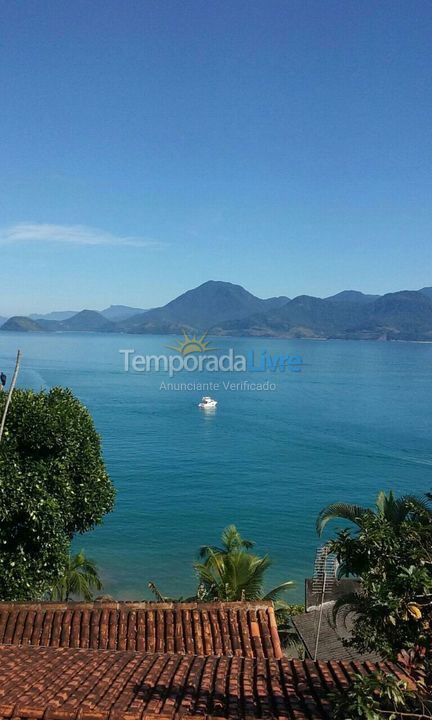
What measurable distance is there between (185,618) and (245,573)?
18.6 ft

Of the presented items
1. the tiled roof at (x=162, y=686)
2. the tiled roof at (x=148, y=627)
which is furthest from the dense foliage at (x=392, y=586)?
the tiled roof at (x=148, y=627)

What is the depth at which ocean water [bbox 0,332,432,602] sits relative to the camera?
129 feet

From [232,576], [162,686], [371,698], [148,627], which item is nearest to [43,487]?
[148,627]

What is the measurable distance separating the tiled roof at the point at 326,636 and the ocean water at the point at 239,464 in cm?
1230

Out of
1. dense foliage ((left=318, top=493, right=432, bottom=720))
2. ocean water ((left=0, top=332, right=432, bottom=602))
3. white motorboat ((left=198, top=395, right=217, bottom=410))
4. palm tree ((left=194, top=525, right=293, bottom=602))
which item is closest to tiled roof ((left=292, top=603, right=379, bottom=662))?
palm tree ((left=194, top=525, right=293, bottom=602))

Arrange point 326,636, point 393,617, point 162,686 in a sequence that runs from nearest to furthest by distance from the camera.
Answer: point 393,617 < point 162,686 < point 326,636

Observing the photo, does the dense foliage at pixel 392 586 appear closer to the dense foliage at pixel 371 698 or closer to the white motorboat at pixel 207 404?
the dense foliage at pixel 371 698

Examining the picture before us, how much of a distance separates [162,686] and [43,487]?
23.8 ft

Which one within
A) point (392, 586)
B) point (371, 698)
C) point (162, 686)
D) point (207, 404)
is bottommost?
point (207, 404)

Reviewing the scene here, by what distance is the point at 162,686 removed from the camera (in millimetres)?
6961

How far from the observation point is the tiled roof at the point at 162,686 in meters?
→ 6.36

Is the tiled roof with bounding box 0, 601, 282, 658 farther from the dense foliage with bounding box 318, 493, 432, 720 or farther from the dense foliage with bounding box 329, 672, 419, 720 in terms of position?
the dense foliage with bounding box 329, 672, 419, 720

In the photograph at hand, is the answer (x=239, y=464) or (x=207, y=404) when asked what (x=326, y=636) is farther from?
(x=207, y=404)

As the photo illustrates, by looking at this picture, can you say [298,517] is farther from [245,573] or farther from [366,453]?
[245,573]
